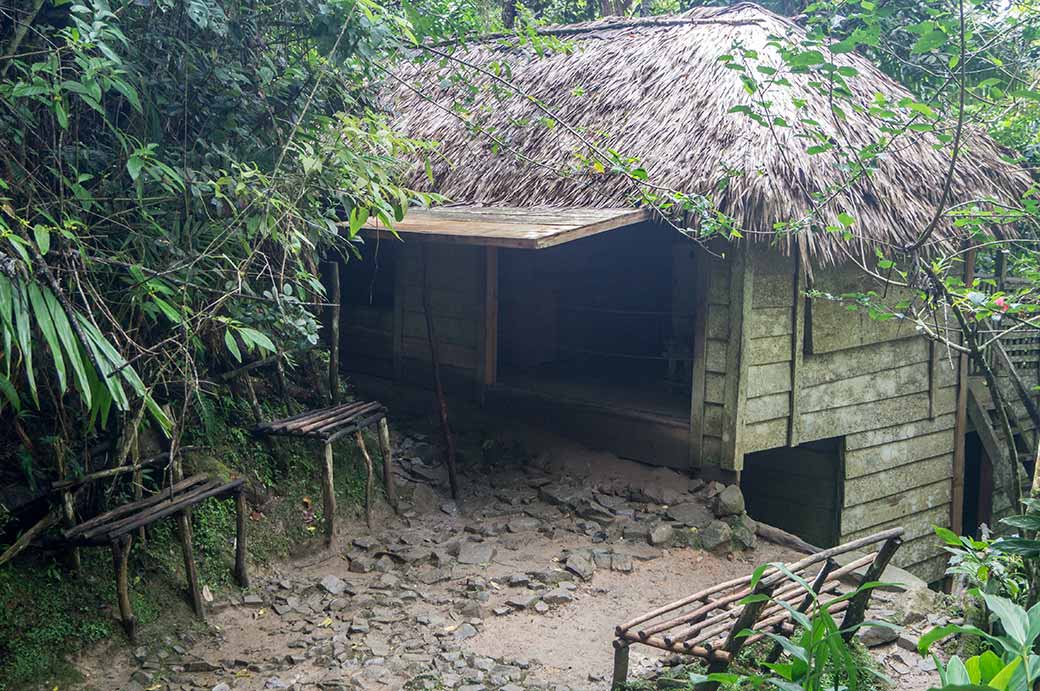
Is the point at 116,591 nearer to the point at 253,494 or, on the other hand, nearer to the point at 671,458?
the point at 253,494

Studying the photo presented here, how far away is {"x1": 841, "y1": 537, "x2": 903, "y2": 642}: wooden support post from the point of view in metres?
4.17

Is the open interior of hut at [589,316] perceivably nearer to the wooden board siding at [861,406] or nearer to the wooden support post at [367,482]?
the wooden board siding at [861,406]

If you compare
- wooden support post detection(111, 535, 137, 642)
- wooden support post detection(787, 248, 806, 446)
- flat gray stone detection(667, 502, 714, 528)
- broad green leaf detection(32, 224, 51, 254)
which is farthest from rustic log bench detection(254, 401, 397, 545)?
wooden support post detection(787, 248, 806, 446)

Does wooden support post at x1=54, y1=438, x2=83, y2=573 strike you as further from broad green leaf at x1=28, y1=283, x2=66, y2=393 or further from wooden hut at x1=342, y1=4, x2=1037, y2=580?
Result: wooden hut at x1=342, y1=4, x2=1037, y2=580

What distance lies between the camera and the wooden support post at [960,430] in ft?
27.4

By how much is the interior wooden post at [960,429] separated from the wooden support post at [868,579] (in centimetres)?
460

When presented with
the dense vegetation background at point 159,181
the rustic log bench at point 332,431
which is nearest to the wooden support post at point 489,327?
→ the rustic log bench at point 332,431

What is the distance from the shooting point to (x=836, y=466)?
305 inches

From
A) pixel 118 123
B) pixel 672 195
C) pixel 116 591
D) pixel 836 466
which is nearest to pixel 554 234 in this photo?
pixel 672 195

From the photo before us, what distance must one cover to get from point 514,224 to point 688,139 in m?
1.54

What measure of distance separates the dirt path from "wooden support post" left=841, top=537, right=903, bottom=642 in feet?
2.00

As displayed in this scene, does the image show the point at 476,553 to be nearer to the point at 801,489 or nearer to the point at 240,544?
the point at 240,544

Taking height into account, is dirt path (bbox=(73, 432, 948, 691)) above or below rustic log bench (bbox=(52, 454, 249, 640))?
below

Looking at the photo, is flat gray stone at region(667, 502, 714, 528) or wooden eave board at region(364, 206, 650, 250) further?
flat gray stone at region(667, 502, 714, 528)
